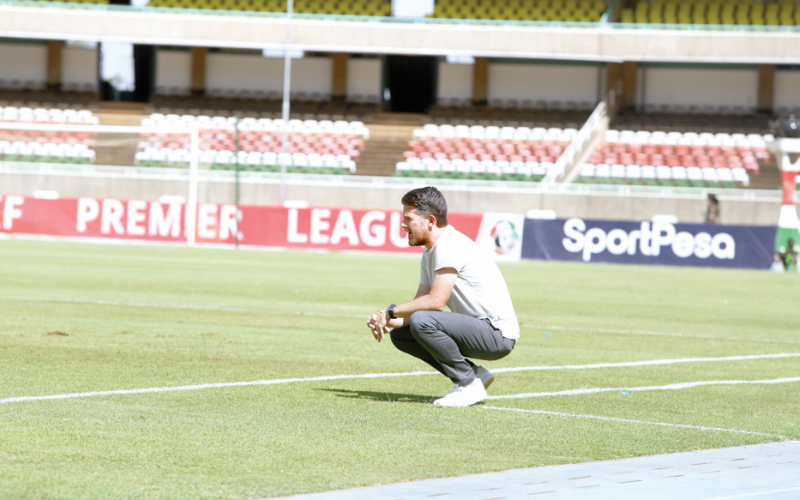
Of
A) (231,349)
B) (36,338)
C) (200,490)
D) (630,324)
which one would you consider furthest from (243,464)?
(630,324)

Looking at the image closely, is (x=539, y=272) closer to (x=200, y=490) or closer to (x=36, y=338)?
(x=36, y=338)

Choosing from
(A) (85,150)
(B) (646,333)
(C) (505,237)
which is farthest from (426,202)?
(A) (85,150)

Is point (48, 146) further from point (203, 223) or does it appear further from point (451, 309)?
point (451, 309)

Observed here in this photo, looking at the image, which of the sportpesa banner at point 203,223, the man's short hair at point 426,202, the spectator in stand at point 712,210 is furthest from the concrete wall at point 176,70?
the man's short hair at point 426,202

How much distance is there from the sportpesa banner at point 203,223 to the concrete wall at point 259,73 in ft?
65.5

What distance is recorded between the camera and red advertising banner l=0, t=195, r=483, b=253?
1331 inches

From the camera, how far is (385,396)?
782 centimetres

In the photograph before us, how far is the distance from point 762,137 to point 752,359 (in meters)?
36.8

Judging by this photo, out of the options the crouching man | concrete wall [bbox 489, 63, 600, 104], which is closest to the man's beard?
the crouching man

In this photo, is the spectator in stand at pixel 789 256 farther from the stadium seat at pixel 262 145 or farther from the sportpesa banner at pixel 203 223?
the stadium seat at pixel 262 145

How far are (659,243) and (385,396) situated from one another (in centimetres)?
2501

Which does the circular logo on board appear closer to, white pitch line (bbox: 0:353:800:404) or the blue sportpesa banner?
the blue sportpesa banner

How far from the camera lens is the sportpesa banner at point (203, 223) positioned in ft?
109

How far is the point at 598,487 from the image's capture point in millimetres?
4973
